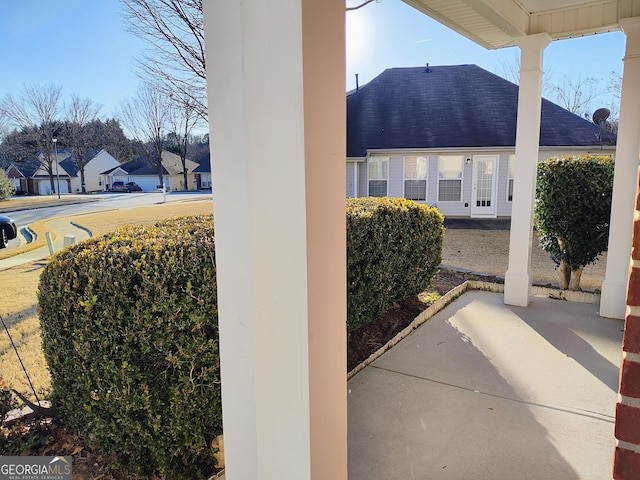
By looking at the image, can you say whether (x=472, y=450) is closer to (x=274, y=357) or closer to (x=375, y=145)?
(x=274, y=357)

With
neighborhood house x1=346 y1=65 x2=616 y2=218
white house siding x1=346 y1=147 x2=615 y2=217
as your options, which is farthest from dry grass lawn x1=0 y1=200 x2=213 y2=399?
white house siding x1=346 y1=147 x2=615 y2=217

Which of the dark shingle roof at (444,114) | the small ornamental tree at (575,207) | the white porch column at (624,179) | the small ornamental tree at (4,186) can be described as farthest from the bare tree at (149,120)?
A: the dark shingle roof at (444,114)

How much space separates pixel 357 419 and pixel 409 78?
52.4 ft

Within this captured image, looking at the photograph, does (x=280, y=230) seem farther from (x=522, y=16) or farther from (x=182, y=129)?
(x=522, y=16)

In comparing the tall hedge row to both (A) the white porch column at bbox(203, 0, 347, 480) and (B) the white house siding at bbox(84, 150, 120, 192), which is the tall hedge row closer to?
(B) the white house siding at bbox(84, 150, 120, 192)

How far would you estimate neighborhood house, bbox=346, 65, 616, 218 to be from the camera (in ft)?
48.7

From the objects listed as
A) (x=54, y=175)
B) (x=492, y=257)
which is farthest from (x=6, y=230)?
(x=492, y=257)

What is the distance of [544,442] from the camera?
8.98 ft

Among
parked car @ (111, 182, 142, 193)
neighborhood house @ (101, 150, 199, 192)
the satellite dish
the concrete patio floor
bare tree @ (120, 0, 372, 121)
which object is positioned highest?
the satellite dish

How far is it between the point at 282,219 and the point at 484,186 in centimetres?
1527

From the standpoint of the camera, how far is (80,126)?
6.56 feet

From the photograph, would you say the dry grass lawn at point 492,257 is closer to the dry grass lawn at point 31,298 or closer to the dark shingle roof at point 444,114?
the dark shingle roof at point 444,114

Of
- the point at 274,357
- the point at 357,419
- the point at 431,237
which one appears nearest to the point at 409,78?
the point at 431,237

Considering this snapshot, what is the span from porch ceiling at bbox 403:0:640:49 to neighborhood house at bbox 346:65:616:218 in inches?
386
